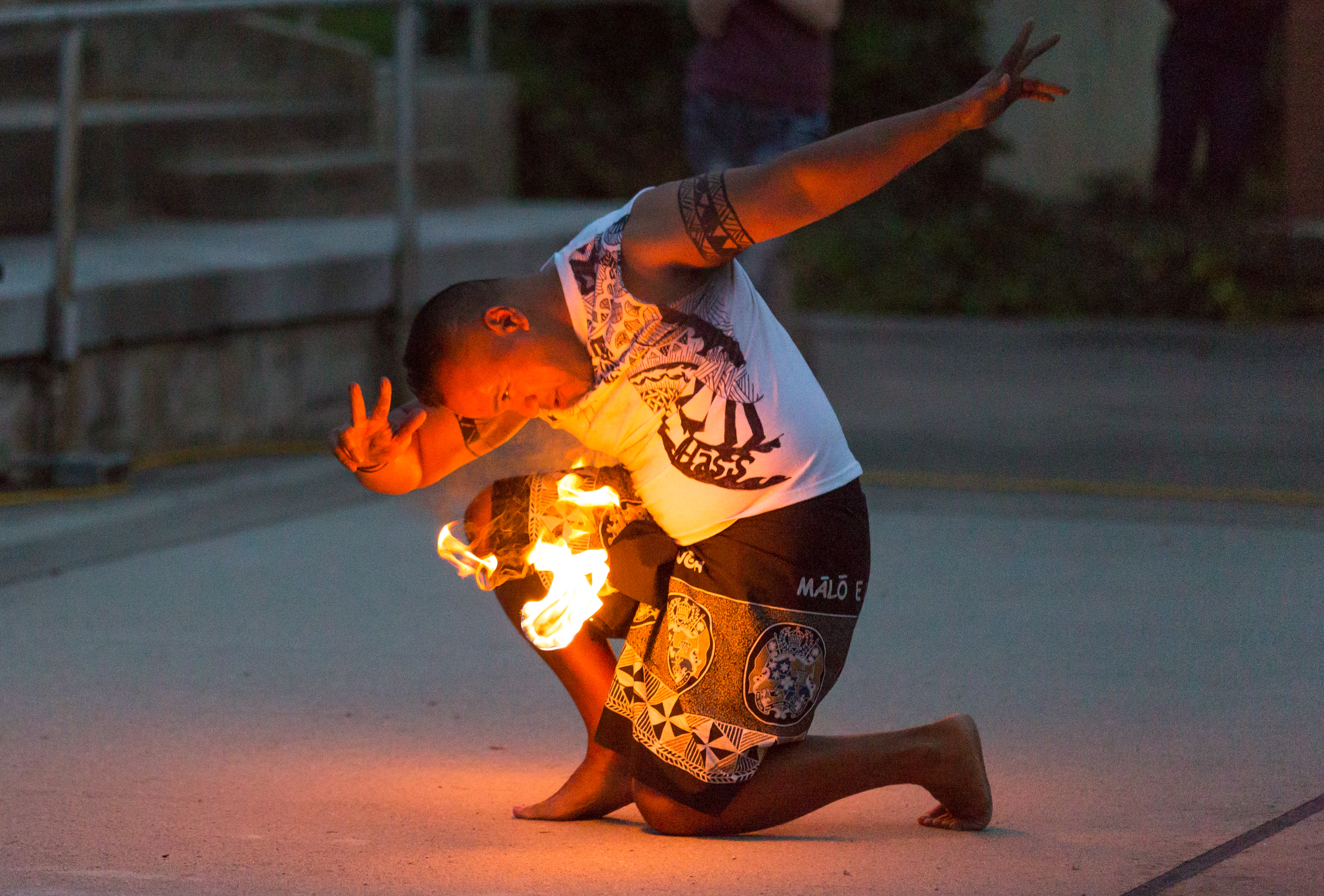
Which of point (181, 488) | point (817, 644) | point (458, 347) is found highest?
point (458, 347)

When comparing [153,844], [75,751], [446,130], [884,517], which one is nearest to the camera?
[153,844]

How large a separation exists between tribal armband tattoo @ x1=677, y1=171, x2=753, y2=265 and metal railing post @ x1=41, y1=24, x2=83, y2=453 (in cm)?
302

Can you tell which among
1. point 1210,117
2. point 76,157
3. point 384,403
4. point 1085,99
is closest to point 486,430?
point 384,403

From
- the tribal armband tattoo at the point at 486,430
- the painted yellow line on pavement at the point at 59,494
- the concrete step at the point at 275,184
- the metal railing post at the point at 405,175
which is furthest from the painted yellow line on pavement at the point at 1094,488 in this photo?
Result: the tribal armband tattoo at the point at 486,430

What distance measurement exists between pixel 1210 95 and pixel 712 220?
797cm

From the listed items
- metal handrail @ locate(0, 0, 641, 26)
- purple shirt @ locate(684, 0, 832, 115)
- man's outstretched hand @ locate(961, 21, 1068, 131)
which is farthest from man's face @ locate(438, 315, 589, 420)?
purple shirt @ locate(684, 0, 832, 115)

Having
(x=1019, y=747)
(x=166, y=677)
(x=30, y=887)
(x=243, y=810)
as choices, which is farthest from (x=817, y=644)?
(x=166, y=677)

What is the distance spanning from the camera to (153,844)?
2721 mm

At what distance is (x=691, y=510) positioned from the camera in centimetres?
273

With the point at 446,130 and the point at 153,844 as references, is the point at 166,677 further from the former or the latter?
the point at 446,130

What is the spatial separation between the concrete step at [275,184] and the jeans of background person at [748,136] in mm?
1333

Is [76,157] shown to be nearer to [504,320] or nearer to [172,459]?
[172,459]

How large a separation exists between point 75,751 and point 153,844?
515mm

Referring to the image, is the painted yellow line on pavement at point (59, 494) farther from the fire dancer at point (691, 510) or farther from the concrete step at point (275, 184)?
the fire dancer at point (691, 510)
